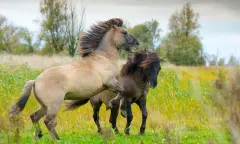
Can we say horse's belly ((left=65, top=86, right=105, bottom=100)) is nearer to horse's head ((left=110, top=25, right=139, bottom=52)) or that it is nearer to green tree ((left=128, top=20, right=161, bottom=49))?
horse's head ((left=110, top=25, right=139, bottom=52))

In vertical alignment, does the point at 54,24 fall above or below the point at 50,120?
below

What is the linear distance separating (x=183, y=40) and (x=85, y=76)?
176 feet

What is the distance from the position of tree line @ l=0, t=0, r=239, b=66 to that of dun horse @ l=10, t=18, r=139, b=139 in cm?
2441

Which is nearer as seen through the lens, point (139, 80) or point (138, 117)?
point (139, 80)

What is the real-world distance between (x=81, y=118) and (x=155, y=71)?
358cm

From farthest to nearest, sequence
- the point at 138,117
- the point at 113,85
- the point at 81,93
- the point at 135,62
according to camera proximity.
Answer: the point at 138,117 < the point at 135,62 < the point at 113,85 < the point at 81,93

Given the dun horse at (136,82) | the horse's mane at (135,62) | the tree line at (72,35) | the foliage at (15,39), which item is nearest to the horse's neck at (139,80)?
the dun horse at (136,82)

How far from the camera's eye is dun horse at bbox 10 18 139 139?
802 centimetres

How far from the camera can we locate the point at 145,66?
954 centimetres

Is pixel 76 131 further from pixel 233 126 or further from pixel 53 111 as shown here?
pixel 233 126

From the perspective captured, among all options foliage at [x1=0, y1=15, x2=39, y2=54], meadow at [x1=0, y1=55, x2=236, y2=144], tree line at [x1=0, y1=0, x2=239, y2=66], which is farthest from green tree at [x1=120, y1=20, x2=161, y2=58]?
meadow at [x1=0, y1=55, x2=236, y2=144]

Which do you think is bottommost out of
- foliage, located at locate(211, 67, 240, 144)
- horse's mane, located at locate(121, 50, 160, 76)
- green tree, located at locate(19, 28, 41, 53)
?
green tree, located at locate(19, 28, 41, 53)

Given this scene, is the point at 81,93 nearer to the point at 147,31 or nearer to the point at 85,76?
the point at 85,76

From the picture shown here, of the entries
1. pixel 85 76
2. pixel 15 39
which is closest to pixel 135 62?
pixel 85 76
